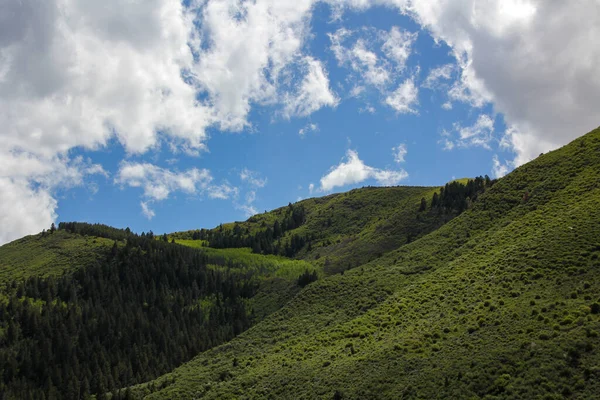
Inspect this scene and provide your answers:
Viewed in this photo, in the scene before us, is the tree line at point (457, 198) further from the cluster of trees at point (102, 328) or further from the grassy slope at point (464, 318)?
the cluster of trees at point (102, 328)

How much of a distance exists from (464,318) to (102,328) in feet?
413

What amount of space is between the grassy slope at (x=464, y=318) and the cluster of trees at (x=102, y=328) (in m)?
29.7

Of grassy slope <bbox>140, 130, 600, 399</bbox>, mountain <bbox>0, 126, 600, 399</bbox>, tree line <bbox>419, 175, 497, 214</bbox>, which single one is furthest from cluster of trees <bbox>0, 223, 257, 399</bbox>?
tree line <bbox>419, 175, 497, 214</bbox>

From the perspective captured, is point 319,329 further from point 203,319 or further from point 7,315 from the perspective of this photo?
point 7,315

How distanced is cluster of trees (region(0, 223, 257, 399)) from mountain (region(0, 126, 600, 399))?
1.94 feet

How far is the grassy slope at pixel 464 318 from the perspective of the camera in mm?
51281

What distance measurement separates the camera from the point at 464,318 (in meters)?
68.5

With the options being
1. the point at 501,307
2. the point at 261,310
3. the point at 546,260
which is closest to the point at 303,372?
the point at 501,307

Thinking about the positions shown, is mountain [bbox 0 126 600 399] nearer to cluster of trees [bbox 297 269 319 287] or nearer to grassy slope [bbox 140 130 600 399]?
grassy slope [bbox 140 130 600 399]

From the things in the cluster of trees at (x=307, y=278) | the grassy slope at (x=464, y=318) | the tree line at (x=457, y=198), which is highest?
the tree line at (x=457, y=198)

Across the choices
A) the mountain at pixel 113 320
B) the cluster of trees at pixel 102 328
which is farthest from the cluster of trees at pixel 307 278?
the cluster of trees at pixel 102 328

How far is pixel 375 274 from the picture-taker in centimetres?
12250

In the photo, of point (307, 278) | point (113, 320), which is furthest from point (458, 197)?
point (113, 320)

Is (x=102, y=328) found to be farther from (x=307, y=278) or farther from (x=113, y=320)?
(x=307, y=278)
